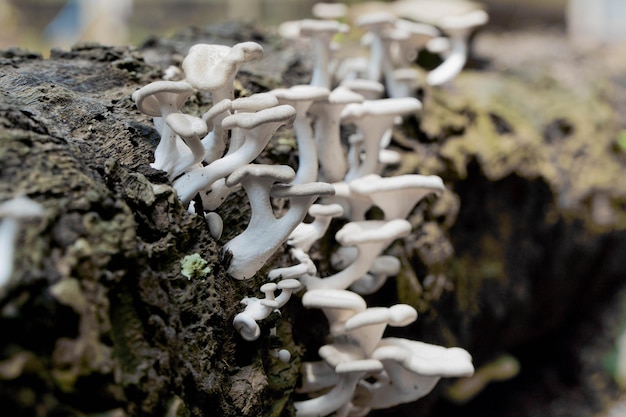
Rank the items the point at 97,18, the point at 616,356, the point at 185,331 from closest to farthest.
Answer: the point at 185,331, the point at 616,356, the point at 97,18

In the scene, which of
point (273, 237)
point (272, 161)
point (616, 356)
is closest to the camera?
point (273, 237)

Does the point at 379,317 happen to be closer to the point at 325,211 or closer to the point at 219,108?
the point at 325,211

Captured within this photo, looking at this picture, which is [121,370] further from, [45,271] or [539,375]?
A: [539,375]

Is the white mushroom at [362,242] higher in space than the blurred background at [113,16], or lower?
lower

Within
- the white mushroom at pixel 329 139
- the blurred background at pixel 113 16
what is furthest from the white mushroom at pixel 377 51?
the blurred background at pixel 113 16

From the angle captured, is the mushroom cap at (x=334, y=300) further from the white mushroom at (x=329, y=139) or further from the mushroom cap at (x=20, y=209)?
the mushroom cap at (x=20, y=209)

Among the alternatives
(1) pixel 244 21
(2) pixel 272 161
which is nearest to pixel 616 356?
(2) pixel 272 161

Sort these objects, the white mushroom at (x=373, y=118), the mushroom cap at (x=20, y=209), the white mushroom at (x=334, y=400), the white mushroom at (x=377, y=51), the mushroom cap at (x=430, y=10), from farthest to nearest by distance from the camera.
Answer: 1. the mushroom cap at (x=430, y=10)
2. the white mushroom at (x=377, y=51)
3. the white mushroom at (x=373, y=118)
4. the white mushroom at (x=334, y=400)
5. the mushroom cap at (x=20, y=209)

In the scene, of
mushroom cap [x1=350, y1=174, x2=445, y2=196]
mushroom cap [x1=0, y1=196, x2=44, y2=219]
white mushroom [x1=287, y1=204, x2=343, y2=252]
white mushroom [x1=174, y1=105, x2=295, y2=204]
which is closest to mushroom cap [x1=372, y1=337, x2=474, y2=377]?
white mushroom [x1=287, y1=204, x2=343, y2=252]
